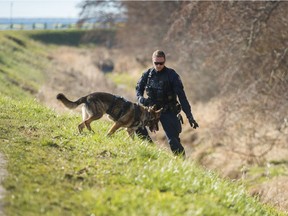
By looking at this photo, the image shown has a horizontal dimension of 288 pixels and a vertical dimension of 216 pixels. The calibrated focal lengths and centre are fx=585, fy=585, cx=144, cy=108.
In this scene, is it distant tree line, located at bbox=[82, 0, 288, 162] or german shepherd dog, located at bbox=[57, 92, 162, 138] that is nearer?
german shepherd dog, located at bbox=[57, 92, 162, 138]

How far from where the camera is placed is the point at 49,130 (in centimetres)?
1060

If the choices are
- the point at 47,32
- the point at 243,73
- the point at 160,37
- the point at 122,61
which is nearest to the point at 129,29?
the point at 122,61

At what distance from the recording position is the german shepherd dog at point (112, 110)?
1067 cm

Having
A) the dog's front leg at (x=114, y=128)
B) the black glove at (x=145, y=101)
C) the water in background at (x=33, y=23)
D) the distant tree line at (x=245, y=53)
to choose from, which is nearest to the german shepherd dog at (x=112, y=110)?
the dog's front leg at (x=114, y=128)

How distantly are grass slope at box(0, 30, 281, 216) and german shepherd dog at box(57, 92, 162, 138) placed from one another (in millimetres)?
253

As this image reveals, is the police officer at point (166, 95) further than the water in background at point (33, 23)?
No

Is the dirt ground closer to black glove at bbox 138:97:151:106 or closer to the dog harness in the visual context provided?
black glove at bbox 138:97:151:106

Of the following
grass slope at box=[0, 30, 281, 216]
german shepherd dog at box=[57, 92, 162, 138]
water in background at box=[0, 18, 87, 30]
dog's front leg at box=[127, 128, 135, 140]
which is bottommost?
grass slope at box=[0, 30, 281, 216]

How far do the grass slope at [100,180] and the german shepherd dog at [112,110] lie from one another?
25cm

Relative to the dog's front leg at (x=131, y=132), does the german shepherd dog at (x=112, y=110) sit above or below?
above

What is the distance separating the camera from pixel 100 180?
7.46 meters

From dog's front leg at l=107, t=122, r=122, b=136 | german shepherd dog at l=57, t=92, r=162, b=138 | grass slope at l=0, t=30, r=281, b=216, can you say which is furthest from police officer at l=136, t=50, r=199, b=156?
grass slope at l=0, t=30, r=281, b=216

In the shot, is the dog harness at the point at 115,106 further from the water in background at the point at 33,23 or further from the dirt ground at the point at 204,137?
the water in background at the point at 33,23

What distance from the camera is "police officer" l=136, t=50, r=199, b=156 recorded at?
1075cm
